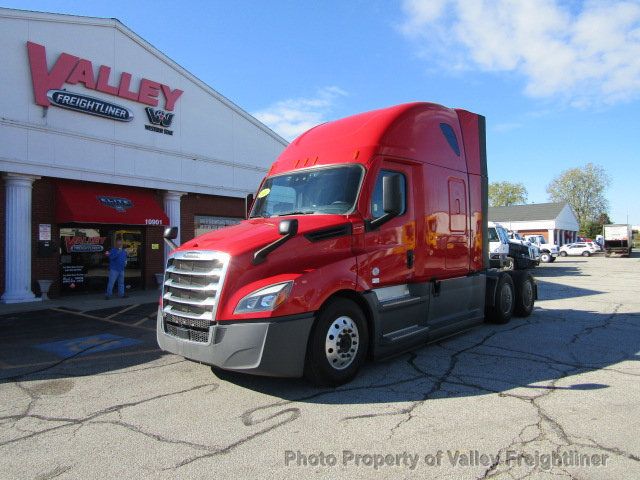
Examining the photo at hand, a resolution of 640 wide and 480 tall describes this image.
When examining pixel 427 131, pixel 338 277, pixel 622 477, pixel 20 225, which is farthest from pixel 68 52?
pixel 622 477

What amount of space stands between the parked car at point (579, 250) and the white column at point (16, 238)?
48.5 m

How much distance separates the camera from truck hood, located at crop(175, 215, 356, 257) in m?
4.62

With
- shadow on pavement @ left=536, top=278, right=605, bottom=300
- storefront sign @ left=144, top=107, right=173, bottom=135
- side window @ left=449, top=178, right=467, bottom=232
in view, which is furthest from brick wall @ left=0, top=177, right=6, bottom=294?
shadow on pavement @ left=536, top=278, right=605, bottom=300

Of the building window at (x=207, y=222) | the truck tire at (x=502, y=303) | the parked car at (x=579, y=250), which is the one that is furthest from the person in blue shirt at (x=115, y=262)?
the parked car at (x=579, y=250)

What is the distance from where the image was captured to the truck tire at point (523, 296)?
9.08m

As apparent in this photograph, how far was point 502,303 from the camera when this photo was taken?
830 cm

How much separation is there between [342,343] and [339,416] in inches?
36.4

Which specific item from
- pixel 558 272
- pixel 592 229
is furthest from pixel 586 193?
pixel 558 272

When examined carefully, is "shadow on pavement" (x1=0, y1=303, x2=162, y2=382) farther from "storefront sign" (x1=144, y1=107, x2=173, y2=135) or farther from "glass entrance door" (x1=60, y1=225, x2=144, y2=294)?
"storefront sign" (x1=144, y1=107, x2=173, y2=135)

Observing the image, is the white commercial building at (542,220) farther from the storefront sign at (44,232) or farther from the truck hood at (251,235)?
the truck hood at (251,235)

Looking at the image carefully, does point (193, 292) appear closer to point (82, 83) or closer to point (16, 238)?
point (16, 238)

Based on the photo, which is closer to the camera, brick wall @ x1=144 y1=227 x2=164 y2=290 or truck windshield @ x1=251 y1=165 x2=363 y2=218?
truck windshield @ x1=251 y1=165 x2=363 y2=218

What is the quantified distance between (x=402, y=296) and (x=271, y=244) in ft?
6.75

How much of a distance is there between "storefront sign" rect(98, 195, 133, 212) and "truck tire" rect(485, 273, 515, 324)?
1152cm
